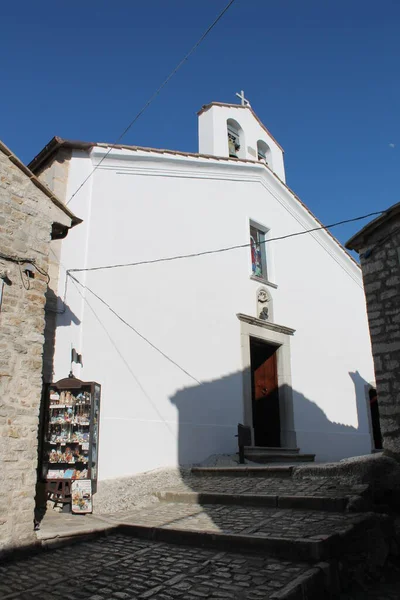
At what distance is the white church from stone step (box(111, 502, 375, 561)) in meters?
1.76

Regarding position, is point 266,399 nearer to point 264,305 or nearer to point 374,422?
point 264,305

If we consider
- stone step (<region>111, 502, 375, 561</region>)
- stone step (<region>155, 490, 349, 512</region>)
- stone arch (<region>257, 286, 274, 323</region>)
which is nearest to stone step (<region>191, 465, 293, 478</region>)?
stone step (<region>155, 490, 349, 512</region>)

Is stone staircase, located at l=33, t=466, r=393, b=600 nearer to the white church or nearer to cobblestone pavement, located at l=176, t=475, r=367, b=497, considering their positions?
cobblestone pavement, located at l=176, t=475, r=367, b=497

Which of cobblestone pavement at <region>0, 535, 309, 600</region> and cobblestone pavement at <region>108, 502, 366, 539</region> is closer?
cobblestone pavement at <region>0, 535, 309, 600</region>

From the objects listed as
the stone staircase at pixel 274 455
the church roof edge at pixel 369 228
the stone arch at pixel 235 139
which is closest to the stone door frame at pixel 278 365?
the stone staircase at pixel 274 455

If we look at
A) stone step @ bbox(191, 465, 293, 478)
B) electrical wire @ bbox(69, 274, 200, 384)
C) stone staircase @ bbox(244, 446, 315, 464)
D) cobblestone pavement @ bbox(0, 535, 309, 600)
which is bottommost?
cobblestone pavement @ bbox(0, 535, 309, 600)

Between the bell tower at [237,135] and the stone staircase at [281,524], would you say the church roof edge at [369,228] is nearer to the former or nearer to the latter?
the stone staircase at [281,524]

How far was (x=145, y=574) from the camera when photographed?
393cm

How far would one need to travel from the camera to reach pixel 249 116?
11.8 metres

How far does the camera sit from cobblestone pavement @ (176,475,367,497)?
523cm

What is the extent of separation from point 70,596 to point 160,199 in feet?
22.5

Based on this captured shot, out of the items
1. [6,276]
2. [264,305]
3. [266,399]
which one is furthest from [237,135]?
[6,276]

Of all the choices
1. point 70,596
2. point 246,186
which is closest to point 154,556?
point 70,596

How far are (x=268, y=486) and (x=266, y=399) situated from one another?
4504 mm
